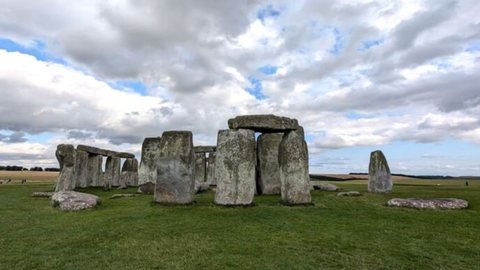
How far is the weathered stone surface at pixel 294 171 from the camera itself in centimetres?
1505

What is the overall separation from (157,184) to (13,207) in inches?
213

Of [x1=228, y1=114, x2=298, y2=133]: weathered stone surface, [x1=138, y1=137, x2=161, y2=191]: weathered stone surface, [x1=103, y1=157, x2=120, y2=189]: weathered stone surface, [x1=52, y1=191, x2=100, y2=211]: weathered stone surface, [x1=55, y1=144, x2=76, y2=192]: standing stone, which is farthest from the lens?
[x1=103, y1=157, x2=120, y2=189]: weathered stone surface

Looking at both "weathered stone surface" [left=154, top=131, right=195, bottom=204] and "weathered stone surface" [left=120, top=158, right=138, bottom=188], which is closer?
"weathered stone surface" [left=154, top=131, right=195, bottom=204]

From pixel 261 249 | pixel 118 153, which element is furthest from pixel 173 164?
pixel 118 153

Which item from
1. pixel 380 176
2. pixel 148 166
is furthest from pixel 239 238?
pixel 148 166

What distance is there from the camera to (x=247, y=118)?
584 inches

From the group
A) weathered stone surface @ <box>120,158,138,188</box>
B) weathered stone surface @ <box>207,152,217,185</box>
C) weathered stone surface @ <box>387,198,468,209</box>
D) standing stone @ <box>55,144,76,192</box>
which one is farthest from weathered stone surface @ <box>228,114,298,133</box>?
weathered stone surface @ <box>120,158,138,188</box>

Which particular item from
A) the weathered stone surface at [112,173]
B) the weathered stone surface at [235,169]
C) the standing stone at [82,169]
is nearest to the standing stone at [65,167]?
the standing stone at [82,169]

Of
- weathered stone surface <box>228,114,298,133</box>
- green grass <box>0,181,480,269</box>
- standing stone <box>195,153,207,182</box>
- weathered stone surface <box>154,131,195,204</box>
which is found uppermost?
weathered stone surface <box>228,114,298,133</box>

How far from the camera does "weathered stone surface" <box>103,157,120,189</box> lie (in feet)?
87.5

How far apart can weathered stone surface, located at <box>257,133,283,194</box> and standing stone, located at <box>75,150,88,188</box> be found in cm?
1133

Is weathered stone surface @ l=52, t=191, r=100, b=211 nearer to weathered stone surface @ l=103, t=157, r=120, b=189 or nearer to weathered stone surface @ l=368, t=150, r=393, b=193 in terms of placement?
weathered stone surface @ l=103, t=157, r=120, b=189

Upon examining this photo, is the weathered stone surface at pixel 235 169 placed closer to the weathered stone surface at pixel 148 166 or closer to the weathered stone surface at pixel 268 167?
the weathered stone surface at pixel 268 167

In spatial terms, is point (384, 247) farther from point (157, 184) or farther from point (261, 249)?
point (157, 184)
